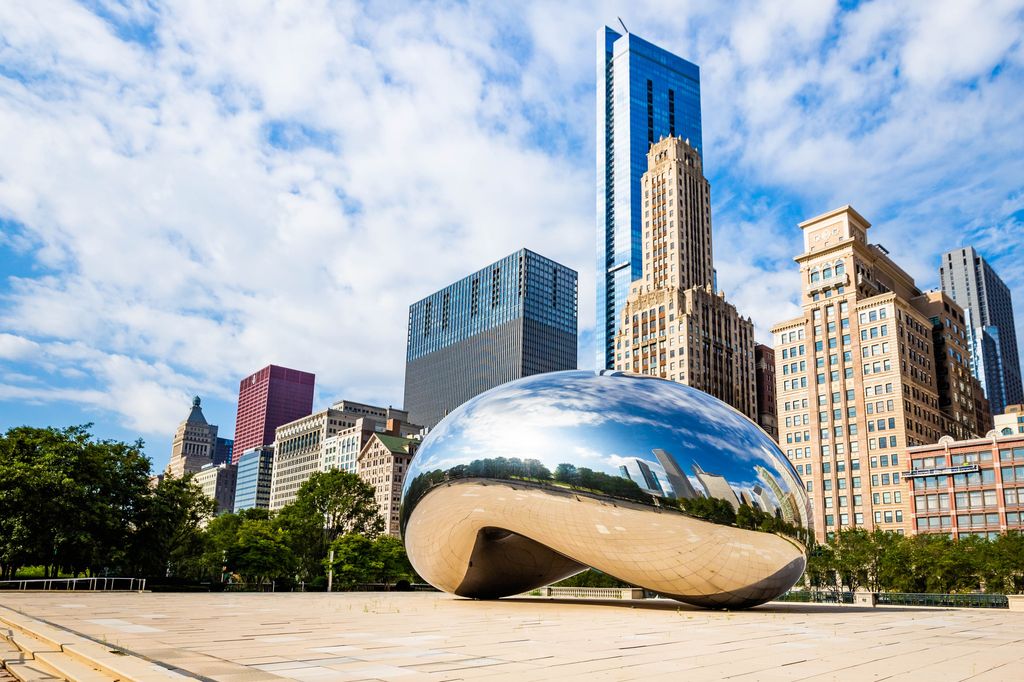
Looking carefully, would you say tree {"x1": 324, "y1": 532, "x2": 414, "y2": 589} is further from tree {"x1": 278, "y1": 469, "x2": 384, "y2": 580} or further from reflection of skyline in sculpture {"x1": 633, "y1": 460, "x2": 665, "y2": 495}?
reflection of skyline in sculpture {"x1": 633, "y1": 460, "x2": 665, "y2": 495}

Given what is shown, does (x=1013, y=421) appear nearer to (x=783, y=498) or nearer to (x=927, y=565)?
(x=927, y=565)

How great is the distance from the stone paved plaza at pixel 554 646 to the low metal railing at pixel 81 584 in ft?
71.3

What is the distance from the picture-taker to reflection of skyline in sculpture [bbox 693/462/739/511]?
1681 centimetres

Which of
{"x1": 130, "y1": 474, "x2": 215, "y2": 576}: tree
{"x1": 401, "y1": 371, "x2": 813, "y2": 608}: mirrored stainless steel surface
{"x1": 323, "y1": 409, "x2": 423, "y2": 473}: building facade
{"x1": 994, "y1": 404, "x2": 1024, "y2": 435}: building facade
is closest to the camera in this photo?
{"x1": 401, "y1": 371, "x2": 813, "y2": 608}: mirrored stainless steel surface

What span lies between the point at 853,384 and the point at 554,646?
99.2 m

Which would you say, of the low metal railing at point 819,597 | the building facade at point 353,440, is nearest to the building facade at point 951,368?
the low metal railing at point 819,597

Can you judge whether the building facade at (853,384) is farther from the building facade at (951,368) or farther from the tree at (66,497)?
the tree at (66,497)

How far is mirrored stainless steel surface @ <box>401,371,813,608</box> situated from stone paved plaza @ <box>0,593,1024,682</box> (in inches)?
52.5

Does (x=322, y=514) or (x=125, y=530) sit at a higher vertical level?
(x=322, y=514)


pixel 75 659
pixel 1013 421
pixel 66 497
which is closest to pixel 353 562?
pixel 66 497

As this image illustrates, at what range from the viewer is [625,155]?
19038 cm

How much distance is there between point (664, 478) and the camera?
1684cm


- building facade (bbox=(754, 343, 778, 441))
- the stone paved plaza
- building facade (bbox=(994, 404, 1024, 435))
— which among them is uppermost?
building facade (bbox=(754, 343, 778, 441))

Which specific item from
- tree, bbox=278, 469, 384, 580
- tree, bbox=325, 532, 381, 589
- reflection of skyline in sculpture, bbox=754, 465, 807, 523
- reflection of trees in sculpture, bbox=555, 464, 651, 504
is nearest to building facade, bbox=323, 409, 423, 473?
tree, bbox=278, 469, 384, 580
